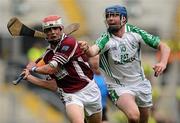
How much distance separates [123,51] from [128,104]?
0.79 m

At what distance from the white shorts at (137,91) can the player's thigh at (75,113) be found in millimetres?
1126

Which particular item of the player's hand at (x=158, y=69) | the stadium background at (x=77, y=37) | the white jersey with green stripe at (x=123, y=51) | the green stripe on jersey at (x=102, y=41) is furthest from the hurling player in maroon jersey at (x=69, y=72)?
the stadium background at (x=77, y=37)

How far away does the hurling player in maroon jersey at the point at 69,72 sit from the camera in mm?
14891

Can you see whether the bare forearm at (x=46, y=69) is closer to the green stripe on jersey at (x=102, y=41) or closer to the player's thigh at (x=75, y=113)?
the player's thigh at (x=75, y=113)

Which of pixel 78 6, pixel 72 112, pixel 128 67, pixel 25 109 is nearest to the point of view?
pixel 72 112

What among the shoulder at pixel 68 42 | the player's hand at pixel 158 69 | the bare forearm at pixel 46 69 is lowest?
the player's hand at pixel 158 69

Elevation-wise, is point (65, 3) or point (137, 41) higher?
point (137, 41)

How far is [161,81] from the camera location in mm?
27000

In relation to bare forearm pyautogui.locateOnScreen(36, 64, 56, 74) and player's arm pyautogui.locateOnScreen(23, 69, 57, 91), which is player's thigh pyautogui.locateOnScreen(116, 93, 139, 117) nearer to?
player's arm pyautogui.locateOnScreen(23, 69, 57, 91)

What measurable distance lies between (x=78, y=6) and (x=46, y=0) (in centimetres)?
88

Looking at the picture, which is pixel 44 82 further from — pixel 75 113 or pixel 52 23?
pixel 52 23

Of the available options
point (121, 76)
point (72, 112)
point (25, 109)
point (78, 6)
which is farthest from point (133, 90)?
point (78, 6)

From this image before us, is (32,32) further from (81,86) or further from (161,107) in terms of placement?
(161,107)

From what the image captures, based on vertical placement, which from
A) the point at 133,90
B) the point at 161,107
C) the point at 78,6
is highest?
the point at 133,90
